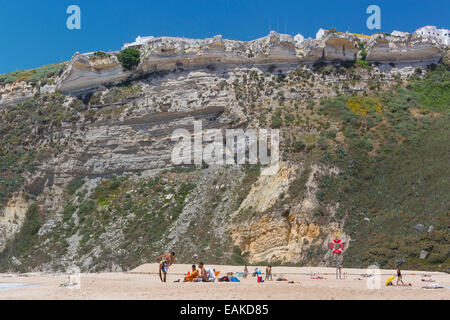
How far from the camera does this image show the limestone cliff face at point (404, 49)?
43.5 m

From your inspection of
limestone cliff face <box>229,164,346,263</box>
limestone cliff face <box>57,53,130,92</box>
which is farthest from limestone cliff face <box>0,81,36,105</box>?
limestone cliff face <box>229,164,346,263</box>

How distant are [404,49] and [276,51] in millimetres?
12082

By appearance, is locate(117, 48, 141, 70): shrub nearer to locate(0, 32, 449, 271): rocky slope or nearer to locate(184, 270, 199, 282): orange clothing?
locate(0, 32, 449, 271): rocky slope

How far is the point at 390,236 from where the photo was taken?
26.0 metres

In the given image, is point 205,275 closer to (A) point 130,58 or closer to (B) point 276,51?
(B) point 276,51

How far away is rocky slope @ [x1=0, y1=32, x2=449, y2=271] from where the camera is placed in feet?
96.6

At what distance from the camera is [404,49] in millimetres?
43875

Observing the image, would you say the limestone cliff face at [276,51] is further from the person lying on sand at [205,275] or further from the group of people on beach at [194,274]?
the person lying on sand at [205,275]

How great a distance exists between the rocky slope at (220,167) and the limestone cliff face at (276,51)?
0.13 meters

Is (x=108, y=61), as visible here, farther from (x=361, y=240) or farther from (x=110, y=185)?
(x=361, y=240)

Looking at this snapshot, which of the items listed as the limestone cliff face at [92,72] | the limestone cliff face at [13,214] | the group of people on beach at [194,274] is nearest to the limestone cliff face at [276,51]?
the limestone cliff face at [92,72]

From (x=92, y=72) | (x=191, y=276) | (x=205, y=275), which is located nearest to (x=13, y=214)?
(x=92, y=72)

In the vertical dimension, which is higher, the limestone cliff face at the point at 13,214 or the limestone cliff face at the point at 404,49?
the limestone cliff face at the point at 404,49
